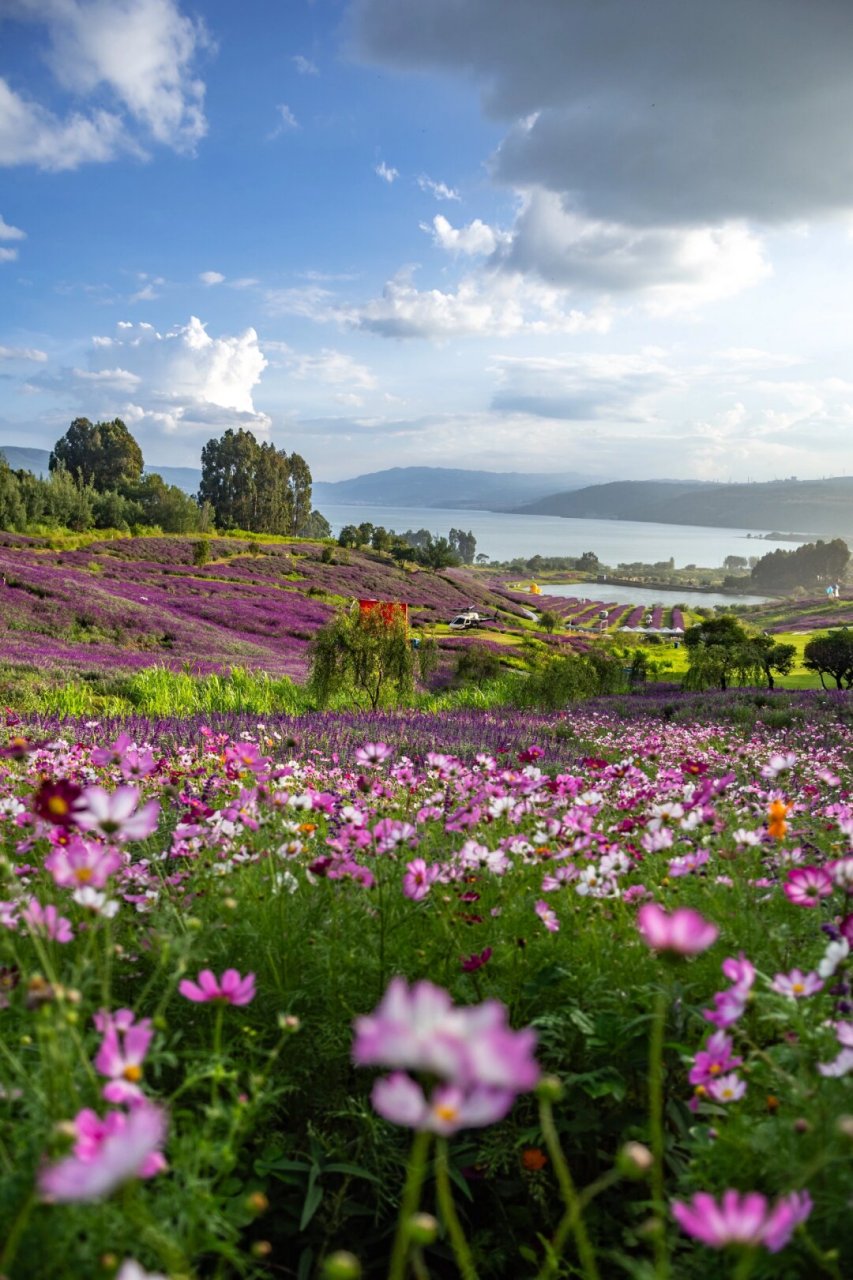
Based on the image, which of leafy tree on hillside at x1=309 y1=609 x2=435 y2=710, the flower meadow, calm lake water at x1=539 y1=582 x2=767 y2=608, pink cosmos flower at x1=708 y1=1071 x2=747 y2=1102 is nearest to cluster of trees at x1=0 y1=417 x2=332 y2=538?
→ leafy tree on hillside at x1=309 y1=609 x2=435 y2=710

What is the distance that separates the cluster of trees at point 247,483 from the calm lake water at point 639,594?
37.7m

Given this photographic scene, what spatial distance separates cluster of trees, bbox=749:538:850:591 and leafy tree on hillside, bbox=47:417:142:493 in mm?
92487

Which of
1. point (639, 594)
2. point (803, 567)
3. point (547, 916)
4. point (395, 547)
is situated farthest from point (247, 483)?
point (803, 567)

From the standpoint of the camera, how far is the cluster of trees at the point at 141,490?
47.9 metres

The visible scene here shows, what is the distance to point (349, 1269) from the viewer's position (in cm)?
87

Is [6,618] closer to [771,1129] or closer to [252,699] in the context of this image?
[252,699]

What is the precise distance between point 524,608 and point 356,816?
184ft

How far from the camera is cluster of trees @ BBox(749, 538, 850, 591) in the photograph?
396 feet

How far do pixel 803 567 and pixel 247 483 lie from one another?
87332 mm

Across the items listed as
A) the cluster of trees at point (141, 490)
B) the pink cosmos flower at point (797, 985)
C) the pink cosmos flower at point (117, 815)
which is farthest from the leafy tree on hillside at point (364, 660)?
the cluster of trees at point (141, 490)

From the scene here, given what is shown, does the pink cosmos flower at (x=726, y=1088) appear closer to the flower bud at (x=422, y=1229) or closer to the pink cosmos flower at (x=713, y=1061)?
the pink cosmos flower at (x=713, y=1061)

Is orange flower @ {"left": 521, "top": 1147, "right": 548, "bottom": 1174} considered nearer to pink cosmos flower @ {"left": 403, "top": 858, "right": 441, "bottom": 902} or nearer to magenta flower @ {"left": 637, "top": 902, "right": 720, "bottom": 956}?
pink cosmos flower @ {"left": 403, "top": 858, "right": 441, "bottom": 902}

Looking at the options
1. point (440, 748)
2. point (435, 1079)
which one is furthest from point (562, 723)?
point (435, 1079)

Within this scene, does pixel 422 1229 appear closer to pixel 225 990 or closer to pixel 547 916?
pixel 225 990
